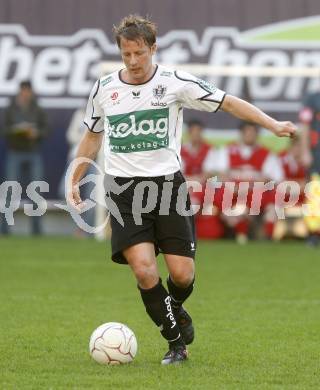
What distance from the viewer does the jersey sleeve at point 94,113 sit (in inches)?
307

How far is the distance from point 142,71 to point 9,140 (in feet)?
41.3

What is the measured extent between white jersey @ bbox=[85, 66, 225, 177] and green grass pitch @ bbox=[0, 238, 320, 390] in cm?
130

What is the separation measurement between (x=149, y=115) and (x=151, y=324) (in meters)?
2.57

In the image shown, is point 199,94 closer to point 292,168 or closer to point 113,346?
point 113,346

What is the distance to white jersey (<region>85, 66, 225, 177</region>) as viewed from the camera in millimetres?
7629

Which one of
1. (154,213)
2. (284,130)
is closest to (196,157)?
(154,213)

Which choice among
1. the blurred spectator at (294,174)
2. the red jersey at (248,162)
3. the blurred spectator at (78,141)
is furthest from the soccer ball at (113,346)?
the blurred spectator at (78,141)

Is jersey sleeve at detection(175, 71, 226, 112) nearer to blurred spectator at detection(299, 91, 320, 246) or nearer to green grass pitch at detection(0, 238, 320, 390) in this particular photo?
green grass pitch at detection(0, 238, 320, 390)

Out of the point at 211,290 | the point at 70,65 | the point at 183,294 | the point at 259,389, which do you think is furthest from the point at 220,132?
the point at 259,389

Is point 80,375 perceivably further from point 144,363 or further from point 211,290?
point 211,290

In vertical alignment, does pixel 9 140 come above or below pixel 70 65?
below

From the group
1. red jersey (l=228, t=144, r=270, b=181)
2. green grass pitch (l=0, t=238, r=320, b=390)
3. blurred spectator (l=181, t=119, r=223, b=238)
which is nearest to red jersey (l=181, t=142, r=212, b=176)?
blurred spectator (l=181, t=119, r=223, b=238)

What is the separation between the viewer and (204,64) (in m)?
20.3

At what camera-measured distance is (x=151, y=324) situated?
9.67m
